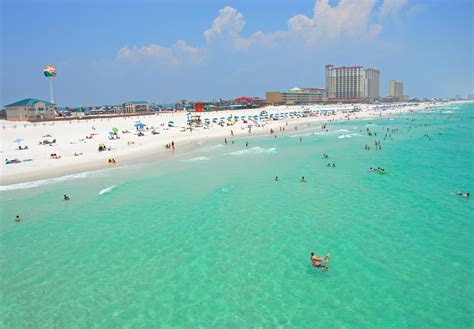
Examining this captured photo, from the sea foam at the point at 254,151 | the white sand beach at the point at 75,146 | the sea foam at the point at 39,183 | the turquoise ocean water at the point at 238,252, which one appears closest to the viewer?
the turquoise ocean water at the point at 238,252

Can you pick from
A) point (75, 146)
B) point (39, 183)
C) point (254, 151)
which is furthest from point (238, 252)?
point (75, 146)

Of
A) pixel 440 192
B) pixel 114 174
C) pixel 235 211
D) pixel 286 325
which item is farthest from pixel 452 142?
pixel 286 325

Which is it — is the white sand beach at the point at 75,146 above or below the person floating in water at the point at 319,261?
above

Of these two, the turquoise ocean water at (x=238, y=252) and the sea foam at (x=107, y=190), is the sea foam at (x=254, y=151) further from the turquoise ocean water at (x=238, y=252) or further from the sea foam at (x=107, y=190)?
the sea foam at (x=107, y=190)

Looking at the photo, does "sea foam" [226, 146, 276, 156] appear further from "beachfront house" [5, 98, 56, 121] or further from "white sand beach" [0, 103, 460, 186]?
"beachfront house" [5, 98, 56, 121]

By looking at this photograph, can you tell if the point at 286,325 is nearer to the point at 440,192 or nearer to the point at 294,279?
the point at 294,279

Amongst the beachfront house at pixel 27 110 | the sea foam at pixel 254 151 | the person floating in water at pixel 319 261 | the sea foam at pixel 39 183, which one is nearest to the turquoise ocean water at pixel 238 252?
the person floating in water at pixel 319 261
